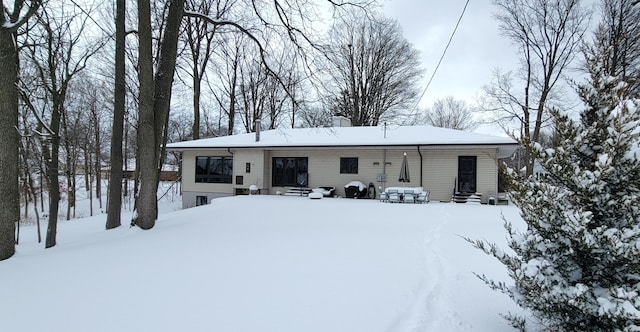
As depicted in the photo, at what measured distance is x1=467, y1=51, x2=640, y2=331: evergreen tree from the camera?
2.18 m

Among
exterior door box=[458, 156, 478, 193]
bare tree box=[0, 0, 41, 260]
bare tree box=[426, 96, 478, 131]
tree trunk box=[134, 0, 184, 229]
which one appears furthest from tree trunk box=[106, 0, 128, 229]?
bare tree box=[426, 96, 478, 131]

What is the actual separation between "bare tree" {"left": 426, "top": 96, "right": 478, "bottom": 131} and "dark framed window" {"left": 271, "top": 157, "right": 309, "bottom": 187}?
928 inches

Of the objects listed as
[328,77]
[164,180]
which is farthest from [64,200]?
[328,77]

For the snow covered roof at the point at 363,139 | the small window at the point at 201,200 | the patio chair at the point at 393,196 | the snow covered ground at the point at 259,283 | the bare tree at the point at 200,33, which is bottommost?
the small window at the point at 201,200

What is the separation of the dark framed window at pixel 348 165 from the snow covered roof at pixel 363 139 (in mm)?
942

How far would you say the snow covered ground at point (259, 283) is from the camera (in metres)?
3.04

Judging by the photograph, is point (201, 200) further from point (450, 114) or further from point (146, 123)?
point (450, 114)

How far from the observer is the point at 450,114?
38.9 m

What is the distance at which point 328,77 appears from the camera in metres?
8.52

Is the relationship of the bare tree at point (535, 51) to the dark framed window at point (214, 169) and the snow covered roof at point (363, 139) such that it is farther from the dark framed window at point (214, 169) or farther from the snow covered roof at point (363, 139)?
the dark framed window at point (214, 169)

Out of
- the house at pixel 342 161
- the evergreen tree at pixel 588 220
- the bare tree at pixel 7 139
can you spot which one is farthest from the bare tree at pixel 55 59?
the evergreen tree at pixel 588 220

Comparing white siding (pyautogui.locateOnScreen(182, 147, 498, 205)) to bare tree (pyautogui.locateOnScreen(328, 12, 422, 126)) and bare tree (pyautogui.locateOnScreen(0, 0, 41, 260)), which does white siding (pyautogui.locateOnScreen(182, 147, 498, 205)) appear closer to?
bare tree (pyautogui.locateOnScreen(0, 0, 41, 260))

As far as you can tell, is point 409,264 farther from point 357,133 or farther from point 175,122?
point 175,122

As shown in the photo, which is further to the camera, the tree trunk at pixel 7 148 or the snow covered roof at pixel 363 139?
the snow covered roof at pixel 363 139
